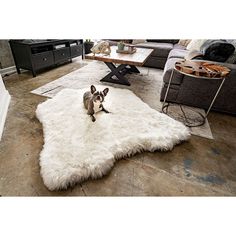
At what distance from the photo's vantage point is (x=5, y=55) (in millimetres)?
2508

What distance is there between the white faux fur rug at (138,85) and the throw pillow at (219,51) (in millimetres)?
644

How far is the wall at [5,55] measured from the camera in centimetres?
244

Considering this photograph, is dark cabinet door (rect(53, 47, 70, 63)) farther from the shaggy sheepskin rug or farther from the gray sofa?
the gray sofa

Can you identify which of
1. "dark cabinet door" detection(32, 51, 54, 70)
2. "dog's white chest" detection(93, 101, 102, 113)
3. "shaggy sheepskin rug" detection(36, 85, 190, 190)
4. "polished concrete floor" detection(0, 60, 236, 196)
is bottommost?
"polished concrete floor" detection(0, 60, 236, 196)

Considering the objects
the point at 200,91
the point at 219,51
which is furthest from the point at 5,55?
the point at 219,51

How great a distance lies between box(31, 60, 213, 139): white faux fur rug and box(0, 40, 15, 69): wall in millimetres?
→ 941

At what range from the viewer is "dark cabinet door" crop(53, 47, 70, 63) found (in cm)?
284

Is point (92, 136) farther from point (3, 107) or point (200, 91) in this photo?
point (200, 91)

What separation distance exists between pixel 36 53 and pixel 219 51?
2.61 metres

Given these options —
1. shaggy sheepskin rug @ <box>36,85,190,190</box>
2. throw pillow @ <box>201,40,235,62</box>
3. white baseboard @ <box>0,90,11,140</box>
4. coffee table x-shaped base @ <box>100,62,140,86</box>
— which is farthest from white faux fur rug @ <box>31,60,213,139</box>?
throw pillow @ <box>201,40,235,62</box>
